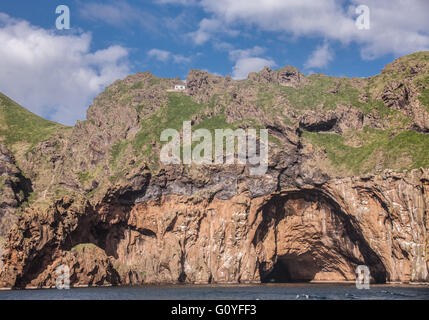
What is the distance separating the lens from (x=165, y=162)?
4884 inches

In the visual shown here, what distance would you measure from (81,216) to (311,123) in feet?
225

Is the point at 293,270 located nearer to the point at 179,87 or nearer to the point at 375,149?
the point at 375,149

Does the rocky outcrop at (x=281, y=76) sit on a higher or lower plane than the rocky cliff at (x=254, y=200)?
higher

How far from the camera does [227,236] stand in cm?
11681

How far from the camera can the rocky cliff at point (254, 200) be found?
330 ft

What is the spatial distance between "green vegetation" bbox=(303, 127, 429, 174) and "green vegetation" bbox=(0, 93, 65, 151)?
93434mm

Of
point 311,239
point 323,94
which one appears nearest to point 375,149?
point 311,239

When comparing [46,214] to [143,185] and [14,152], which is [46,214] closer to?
[143,185]

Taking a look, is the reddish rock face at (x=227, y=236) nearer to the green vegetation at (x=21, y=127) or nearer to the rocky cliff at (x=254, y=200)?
the rocky cliff at (x=254, y=200)

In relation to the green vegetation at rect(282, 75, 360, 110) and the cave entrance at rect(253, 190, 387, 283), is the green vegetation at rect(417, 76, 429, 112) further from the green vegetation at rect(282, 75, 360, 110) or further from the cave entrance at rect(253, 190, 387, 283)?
the cave entrance at rect(253, 190, 387, 283)

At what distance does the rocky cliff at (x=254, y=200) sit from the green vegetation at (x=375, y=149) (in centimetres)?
36

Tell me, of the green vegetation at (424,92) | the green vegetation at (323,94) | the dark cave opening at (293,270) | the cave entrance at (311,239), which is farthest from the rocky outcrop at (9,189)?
the green vegetation at (424,92)

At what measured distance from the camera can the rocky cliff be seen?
100625 millimetres
